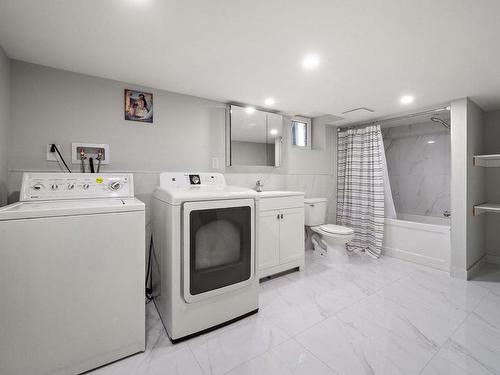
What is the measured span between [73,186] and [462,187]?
367 cm

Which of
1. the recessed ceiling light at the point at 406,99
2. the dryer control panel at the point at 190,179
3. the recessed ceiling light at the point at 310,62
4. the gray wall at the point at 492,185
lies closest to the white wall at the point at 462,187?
the recessed ceiling light at the point at 406,99

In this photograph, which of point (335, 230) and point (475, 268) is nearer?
point (475, 268)

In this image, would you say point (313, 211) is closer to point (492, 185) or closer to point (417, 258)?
point (417, 258)

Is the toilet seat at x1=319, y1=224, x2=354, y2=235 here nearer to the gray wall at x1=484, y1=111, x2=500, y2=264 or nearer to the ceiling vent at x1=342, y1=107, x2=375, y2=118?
the ceiling vent at x1=342, y1=107, x2=375, y2=118

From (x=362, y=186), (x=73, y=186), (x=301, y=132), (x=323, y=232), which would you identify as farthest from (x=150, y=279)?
(x=362, y=186)

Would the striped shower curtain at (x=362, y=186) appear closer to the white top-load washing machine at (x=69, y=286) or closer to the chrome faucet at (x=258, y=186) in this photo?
the chrome faucet at (x=258, y=186)

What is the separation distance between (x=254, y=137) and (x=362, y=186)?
5.73ft

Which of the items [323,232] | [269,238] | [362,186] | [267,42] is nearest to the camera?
[267,42]

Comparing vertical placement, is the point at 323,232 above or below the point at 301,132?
below

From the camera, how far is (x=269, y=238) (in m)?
2.50

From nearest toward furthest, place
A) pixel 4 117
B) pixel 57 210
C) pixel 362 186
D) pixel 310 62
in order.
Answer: pixel 57 210 → pixel 4 117 → pixel 310 62 → pixel 362 186

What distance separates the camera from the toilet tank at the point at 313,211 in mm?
3137

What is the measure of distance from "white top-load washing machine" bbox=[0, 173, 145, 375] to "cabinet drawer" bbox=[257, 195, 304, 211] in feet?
4.21

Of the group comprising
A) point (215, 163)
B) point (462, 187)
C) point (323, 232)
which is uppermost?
point (215, 163)
